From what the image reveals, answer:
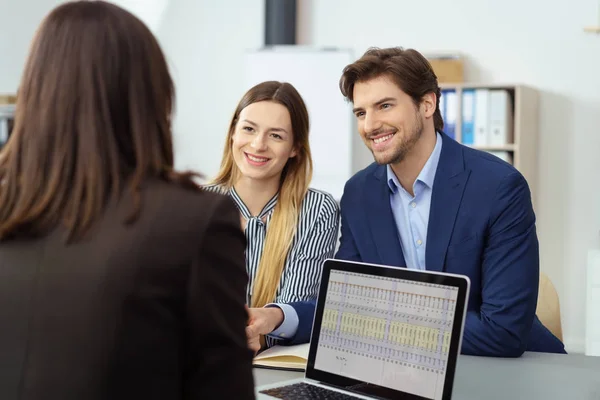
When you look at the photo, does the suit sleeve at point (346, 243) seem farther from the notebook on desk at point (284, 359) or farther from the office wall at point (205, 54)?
the office wall at point (205, 54)

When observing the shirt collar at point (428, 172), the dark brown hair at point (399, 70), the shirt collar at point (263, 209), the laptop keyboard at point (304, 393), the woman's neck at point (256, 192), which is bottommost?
the laptop keyboard at point (304, 393)

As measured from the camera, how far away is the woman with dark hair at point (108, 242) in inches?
35.3

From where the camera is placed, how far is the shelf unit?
4512 millimetres

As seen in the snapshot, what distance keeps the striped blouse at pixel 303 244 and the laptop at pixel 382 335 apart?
53cm

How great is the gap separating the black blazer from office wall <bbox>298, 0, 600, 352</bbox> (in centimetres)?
418

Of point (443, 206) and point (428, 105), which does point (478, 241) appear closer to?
point (443, 206)

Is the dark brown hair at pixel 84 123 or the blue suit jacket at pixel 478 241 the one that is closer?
the dark brown hair at pixel 84 123

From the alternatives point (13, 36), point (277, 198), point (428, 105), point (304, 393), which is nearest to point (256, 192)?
point (277, 198)

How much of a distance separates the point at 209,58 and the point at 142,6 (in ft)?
1.94

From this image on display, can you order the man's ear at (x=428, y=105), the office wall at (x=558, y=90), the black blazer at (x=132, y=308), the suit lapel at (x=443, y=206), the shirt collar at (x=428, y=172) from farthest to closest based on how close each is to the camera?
the office wall at (x=558, y=90) < the man's ear at (x=428, y=105) < the shirt collar at (x=428, y=172) < the suit lapel at (x=443, y=206) < the black blazer at (x=132, y=308)

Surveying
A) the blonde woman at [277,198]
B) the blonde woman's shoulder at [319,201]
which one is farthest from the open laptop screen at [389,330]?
the blonde woman's shoulder at [319,201]

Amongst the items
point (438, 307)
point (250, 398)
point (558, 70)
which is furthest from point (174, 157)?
point (558, 70)

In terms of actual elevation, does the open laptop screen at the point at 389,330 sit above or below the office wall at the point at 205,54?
below

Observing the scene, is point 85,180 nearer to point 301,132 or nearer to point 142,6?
point 301,132
